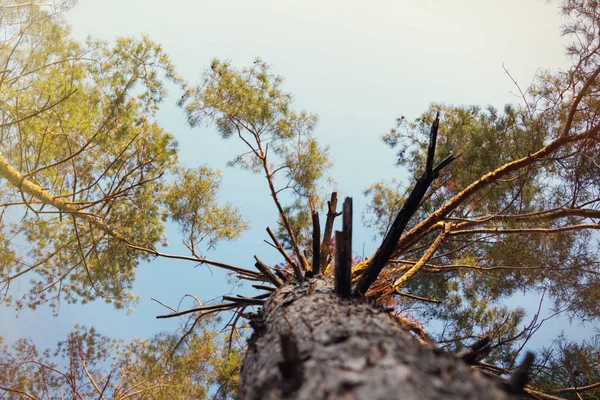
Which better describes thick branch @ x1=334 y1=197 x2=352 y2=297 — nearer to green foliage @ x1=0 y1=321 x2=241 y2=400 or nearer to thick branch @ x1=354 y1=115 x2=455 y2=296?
thick branch @ x1=354 y1=115 x2=455 y2=296

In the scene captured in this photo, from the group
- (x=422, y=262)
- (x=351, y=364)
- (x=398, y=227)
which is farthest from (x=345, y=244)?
(x=422, y=262)

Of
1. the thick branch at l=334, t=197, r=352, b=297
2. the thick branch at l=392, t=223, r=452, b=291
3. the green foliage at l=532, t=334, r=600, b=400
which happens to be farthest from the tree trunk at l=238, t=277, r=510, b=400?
the green foliage at l=532, t=334, r=600, b=400

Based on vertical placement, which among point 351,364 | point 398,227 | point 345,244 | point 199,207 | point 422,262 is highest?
point 199,207

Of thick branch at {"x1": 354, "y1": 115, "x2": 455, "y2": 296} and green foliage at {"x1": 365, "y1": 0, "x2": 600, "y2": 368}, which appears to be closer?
thick branch at {"x1": 354, "y1": 115, "x2": 455, "y2": 296}

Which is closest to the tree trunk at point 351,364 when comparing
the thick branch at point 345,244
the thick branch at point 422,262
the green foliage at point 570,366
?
the thick branch at point 345,244

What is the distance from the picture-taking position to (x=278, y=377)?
119cm

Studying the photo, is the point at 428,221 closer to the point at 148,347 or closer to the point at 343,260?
the point at 343,260

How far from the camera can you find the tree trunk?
0.88 metres

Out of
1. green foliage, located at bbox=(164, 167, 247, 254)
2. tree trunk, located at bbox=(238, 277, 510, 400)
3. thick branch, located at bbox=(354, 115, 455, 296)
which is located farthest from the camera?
green foliage, located at bbox=(164, 167, 247, 254)

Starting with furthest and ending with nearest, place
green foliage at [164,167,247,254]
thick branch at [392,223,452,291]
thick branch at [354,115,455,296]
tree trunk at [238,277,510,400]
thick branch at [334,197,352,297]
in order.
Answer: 1. green foliage at [164,167,247,254]
2. thick branch at [392,223,452,291]
3. thick branch at [354,115,455,296]
4. thick branch at [334,197,352,297]
5. tree trunk at [238,277,510,400]

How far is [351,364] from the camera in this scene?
1029mm

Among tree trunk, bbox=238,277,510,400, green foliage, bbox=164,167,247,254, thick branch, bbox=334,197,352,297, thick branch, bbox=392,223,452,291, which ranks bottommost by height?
tree trunk, bbox=238,277,510,400

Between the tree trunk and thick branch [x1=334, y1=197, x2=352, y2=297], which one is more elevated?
thick branch [x1=334, y1=197, x2=352, y2=297]

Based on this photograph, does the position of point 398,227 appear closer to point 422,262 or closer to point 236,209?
point 422,262
